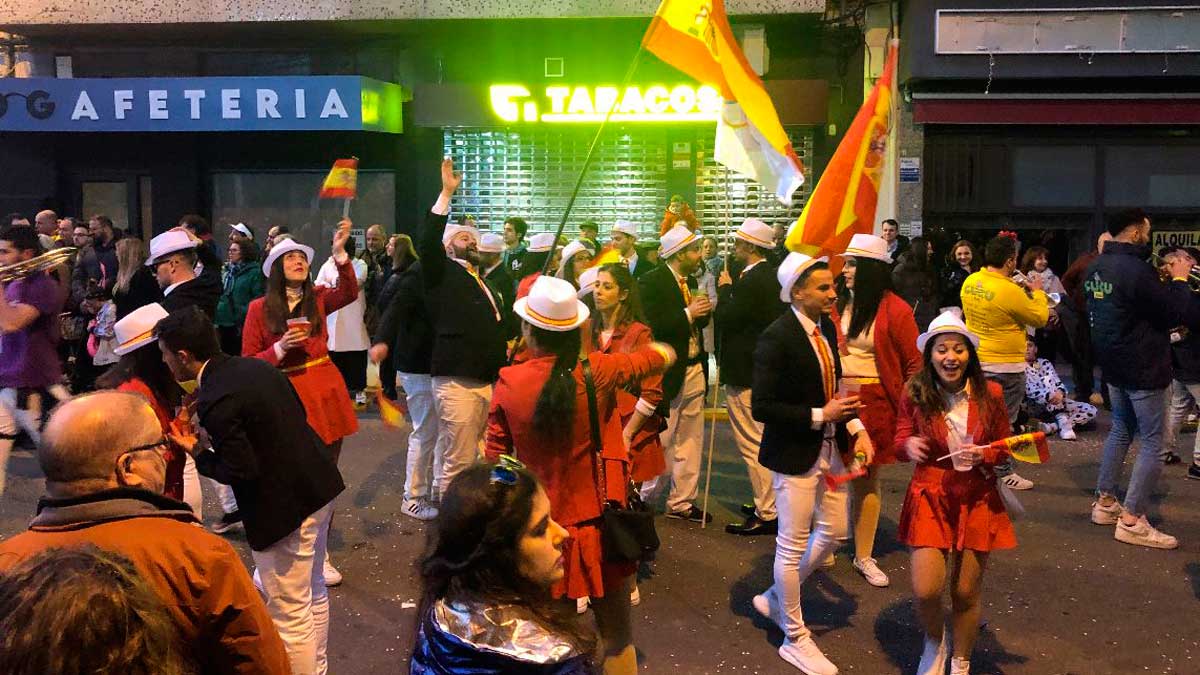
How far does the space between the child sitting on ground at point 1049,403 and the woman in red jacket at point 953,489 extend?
18.6 feet

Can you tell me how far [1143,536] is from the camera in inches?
271

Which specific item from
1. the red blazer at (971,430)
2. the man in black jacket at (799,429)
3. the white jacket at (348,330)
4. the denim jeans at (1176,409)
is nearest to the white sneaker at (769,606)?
the man in black jacket at (799,429)

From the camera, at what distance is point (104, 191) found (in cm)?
1645

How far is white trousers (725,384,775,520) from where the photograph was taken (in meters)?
7.25

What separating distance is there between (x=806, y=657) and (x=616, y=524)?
1609 mm

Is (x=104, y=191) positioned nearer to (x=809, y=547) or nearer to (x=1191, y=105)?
(x=809, y=547)

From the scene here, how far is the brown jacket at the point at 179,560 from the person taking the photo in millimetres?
2525

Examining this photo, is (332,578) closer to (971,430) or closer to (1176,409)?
(971,430)

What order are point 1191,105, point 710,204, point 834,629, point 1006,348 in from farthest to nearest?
point 710,204, point 1191,105, point 1006,348, point 834,629

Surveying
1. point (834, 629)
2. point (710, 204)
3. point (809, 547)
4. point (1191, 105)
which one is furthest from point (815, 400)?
point (1191, 105)

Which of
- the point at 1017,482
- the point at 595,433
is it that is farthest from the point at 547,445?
the point at 1017,482

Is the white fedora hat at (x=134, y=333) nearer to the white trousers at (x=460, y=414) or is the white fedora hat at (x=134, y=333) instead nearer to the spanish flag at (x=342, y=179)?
the spanish flag at (x=342, y=179)

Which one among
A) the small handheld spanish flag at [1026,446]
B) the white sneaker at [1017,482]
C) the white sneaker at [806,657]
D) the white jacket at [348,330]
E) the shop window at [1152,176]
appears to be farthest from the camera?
the shop window at [1152,176]

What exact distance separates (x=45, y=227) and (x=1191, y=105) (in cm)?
1449
